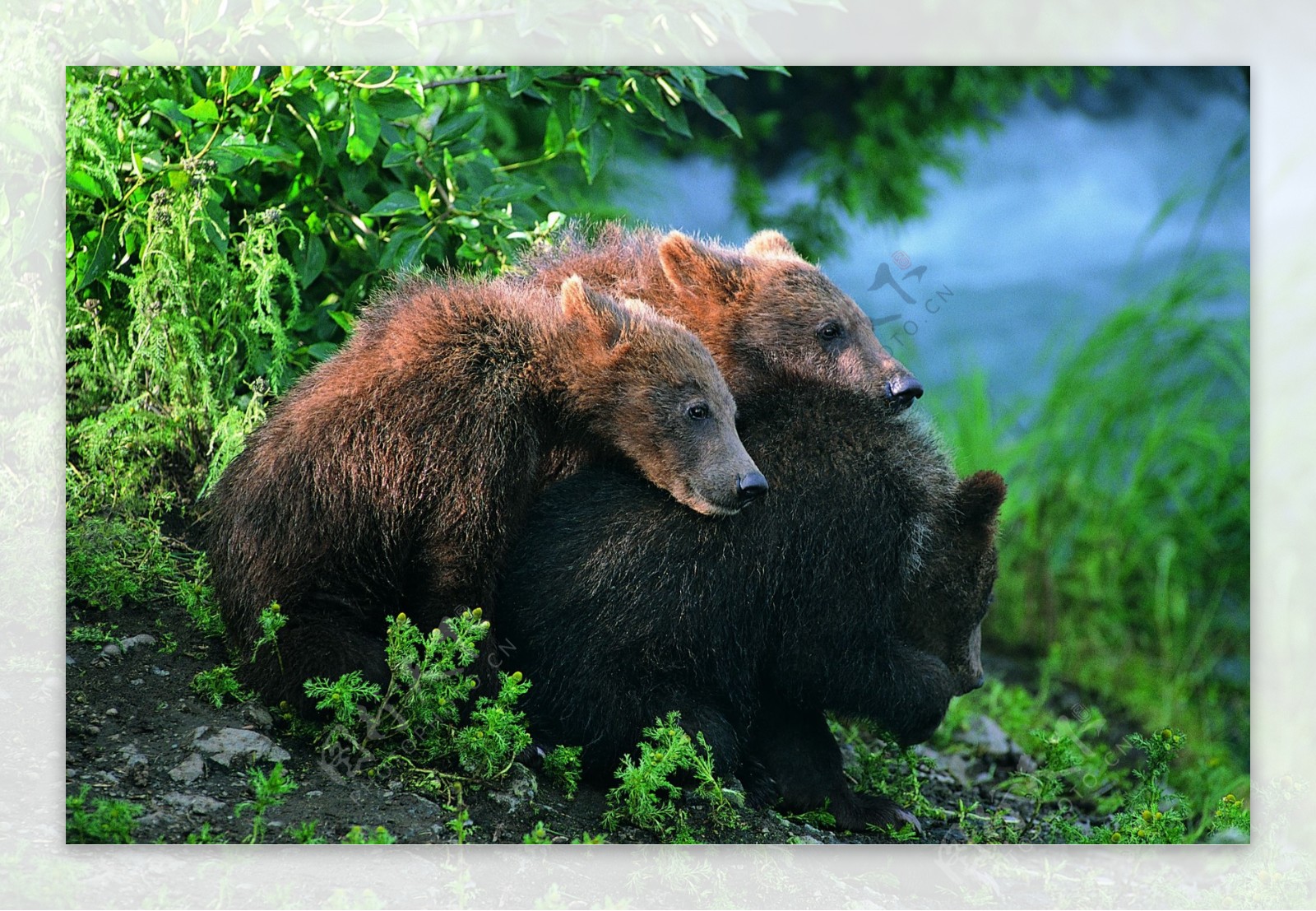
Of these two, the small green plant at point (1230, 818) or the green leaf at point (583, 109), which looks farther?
the green leaf at point (583, 109)

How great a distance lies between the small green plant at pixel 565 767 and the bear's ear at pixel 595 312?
1178mm

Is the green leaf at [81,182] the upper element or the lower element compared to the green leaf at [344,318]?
upper

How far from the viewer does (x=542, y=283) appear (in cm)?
463

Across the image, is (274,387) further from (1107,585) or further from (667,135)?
(1107,585)

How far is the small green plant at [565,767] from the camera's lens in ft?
13.4

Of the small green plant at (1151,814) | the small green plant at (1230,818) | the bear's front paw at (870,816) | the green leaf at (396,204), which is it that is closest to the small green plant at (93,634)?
the green leaf at (396,204)

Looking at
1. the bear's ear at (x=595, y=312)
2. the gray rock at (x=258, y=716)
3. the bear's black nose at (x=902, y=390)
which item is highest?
the bear's ear at (x=595, y=312)

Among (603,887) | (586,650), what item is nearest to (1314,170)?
(586,650)

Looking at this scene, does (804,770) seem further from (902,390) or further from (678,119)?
(678,119)

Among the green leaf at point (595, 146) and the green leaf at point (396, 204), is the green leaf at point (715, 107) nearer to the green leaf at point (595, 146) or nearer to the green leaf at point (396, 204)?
the green leaf at point (595, 146)

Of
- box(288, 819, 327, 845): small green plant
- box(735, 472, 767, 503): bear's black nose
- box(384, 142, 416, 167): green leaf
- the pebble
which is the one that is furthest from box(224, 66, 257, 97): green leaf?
box(288, 819, 327, 845): small green plant

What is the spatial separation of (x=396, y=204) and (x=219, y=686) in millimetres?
1696

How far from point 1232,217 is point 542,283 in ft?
7.89

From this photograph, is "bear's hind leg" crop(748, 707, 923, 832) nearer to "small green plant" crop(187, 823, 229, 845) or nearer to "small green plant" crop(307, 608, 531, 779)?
"small green plant" crop(307, 608, 531, 779)
